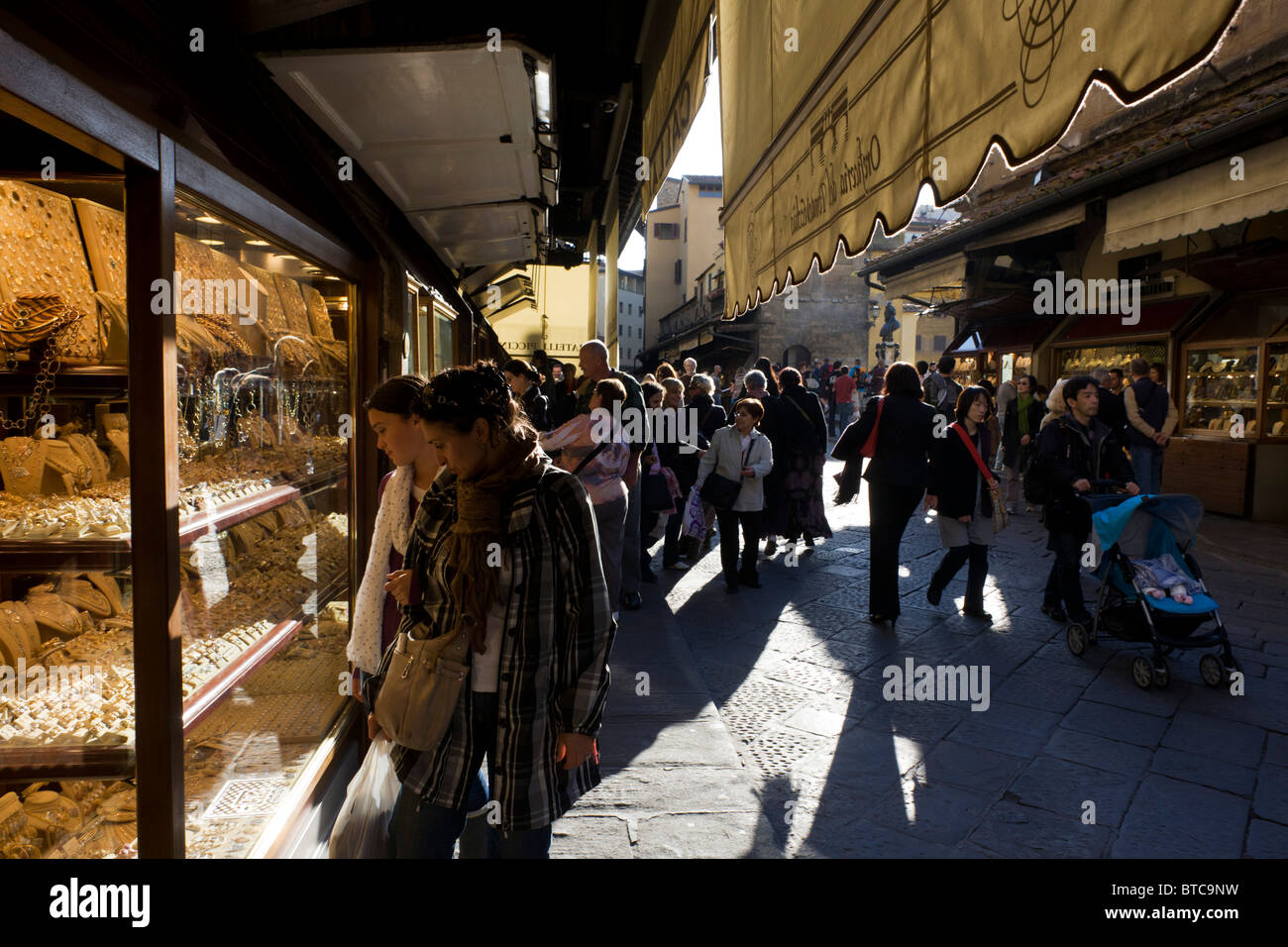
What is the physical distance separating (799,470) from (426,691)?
5.74 meters

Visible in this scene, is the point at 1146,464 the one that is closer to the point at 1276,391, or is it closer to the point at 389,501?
the point at 1276,391

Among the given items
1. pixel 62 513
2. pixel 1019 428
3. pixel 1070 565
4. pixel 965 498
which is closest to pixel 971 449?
pixel 965 498

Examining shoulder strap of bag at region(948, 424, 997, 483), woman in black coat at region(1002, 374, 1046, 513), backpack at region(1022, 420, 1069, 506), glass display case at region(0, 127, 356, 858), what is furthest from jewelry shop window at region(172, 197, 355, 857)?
woman in black coat at region(1002, 374, 1046, 513)

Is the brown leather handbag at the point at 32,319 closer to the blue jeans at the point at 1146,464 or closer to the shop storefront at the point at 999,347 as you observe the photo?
the blue jeans at the point at 1146,464

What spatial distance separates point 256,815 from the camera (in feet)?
8.27

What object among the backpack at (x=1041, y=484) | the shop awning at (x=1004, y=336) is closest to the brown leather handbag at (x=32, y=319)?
the backpack at (x=1041, y=484)

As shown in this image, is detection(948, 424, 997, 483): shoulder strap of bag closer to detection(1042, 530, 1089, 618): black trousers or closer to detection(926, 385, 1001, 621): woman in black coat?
detection(926, 385, 1001, 621): woman in black coat

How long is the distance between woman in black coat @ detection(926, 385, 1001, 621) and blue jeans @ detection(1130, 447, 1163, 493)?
3.65 m

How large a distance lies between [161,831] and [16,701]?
1.82 feet

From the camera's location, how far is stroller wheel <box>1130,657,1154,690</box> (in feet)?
14.4

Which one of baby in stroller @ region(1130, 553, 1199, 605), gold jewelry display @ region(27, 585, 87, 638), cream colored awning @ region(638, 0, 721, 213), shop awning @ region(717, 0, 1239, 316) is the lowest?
baby in stroller @ region(1130, 553, 1199, 605)

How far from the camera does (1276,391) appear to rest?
8.91 metres

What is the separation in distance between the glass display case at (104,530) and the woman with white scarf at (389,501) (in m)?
0.41
